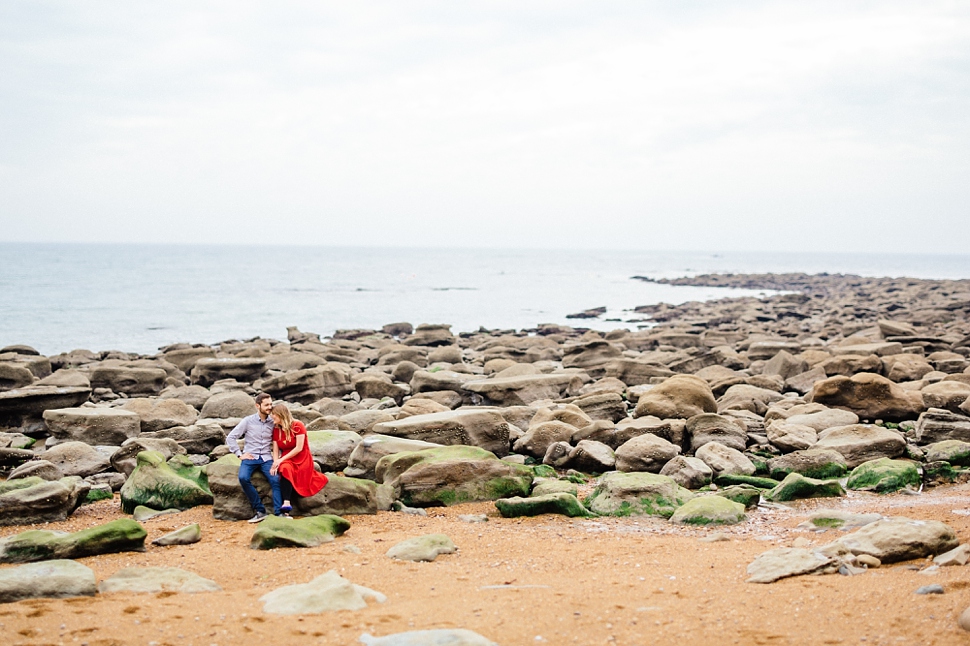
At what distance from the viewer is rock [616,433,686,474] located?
43.0 feet

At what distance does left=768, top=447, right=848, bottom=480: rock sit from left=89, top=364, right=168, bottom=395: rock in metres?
17.0

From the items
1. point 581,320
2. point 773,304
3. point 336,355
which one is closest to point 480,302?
point 581,320

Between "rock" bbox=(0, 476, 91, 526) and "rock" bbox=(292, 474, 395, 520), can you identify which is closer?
"rock" bbox=(0, 476, 91, 526)

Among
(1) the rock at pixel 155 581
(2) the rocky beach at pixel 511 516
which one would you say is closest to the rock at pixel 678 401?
(2) the rocky beach at pixel 511 516

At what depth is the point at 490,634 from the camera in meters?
6.34

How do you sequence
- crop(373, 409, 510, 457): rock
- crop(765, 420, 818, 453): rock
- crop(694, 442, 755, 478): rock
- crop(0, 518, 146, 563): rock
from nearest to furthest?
crop(0, 518, 146, 563): rock
crop(694, 442, 755, 478): rock
crop(373, 409, 510, 457): rock
crop(765, 420, 818, 453): rock

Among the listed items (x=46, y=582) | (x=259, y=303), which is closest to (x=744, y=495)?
(x=46, y=582)

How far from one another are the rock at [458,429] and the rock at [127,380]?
11.8m

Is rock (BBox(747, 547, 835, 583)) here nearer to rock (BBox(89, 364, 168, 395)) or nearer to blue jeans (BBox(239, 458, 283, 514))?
blue jeans (BBox(239, 458, 283, 514))

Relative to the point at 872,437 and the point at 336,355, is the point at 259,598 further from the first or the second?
the point at 336,355

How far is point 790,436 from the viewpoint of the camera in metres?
14.3

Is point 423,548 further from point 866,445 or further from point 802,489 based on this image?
point 866,445

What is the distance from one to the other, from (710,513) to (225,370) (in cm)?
1771

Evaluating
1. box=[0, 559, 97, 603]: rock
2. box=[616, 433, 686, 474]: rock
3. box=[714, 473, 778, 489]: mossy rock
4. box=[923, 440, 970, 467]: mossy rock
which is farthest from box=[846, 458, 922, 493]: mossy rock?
box=[0, 559, 97, 603]: rock
